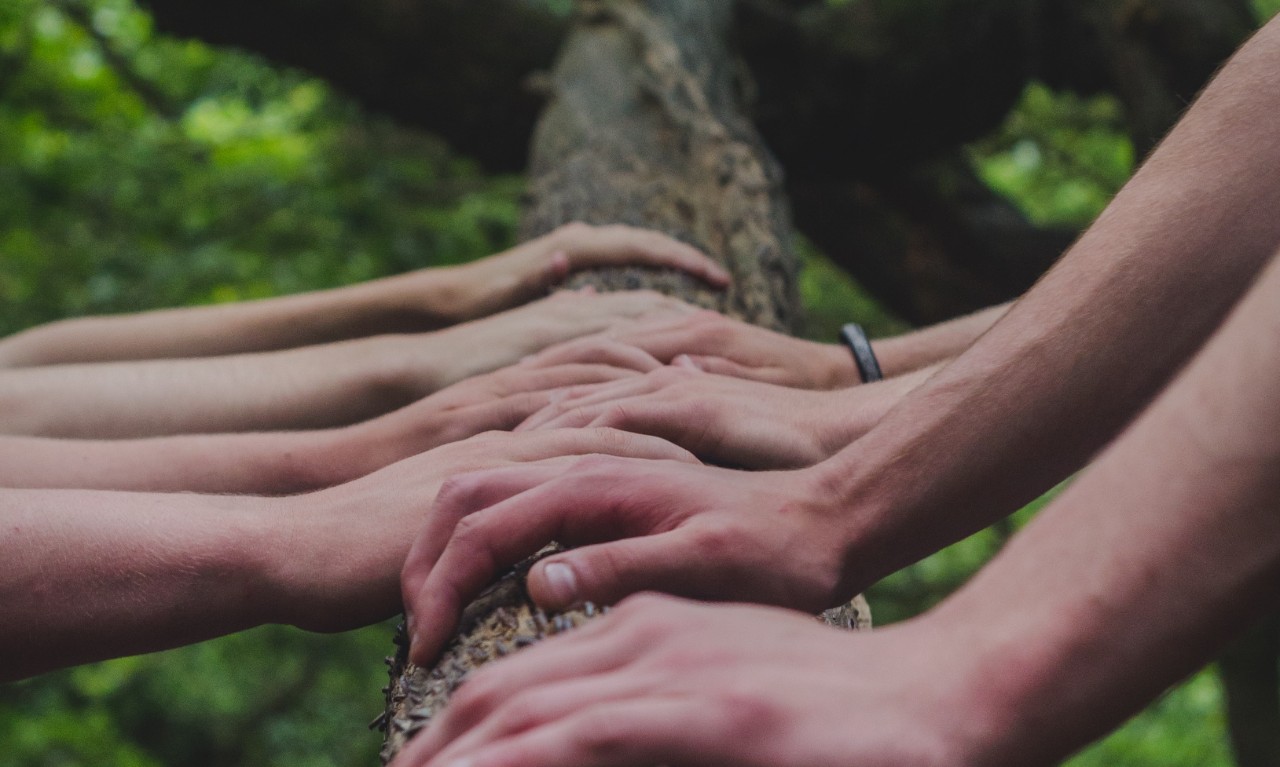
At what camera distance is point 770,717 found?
0.81 meters

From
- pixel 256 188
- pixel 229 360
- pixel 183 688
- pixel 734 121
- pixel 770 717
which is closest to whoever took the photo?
pixel 770 717

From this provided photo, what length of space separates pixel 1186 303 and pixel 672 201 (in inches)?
72.0

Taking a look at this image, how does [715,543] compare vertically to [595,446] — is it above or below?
below

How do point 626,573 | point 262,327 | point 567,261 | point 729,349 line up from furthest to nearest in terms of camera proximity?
point 262,327, point 567,261, point 729,349, point 626,573

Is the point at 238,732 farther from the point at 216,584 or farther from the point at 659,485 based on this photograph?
the point at 659,485

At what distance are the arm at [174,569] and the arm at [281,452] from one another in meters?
0.45

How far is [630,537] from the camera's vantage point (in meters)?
1.28

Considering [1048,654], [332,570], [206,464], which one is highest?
[206,464]

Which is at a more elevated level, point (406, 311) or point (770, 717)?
point (406, 311)

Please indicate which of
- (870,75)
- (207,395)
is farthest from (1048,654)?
(870,75)

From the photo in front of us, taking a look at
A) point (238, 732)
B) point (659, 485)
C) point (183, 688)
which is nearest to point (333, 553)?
point (659, 485)

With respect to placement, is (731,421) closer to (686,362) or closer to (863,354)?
(686,362)

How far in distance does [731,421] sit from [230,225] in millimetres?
4010

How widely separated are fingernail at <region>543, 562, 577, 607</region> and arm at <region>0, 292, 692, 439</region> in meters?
1.30
